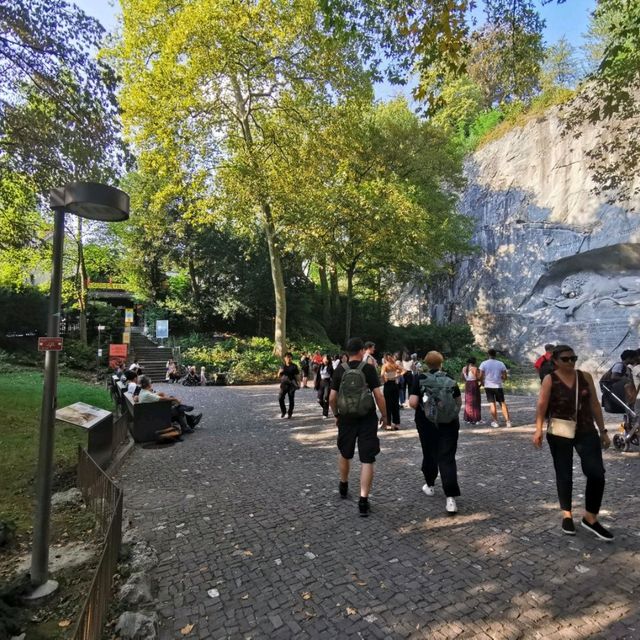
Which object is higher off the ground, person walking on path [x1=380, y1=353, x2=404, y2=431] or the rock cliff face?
the rock cliff face

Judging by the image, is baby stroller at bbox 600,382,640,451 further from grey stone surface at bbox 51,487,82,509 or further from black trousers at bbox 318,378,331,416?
grey stone surface at bbox 51,487,82,509

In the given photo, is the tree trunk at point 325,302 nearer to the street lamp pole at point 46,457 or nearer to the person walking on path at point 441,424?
the person walking on path at point 441,424

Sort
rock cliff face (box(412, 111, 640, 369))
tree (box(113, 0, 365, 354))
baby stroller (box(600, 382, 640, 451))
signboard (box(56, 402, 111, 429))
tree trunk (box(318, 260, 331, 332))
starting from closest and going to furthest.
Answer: signboard (box(56, 402, 111, 429)) < baby stroller (box(600, 382, 640, 451)) < tree (box(113, 0, 365, 354)) < rock cliff face (box(412, 111, 640, 369)) < tree trunk (box(318, 260, 331, 332))

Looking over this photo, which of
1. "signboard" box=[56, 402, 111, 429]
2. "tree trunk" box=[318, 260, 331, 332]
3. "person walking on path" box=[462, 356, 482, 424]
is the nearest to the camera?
"signboard" box=[56, 402, 111, 429]

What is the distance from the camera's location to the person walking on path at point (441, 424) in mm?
4730

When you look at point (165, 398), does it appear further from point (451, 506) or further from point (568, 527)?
point (568, 527)

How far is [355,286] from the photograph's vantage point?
1542 inches

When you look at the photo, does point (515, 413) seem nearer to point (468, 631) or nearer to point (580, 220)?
point (468, 631)

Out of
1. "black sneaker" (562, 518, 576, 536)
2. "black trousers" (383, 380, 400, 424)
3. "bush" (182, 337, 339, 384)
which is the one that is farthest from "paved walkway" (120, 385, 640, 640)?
"bush" (182, 337, 339, 384)

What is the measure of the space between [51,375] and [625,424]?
27.2 ft

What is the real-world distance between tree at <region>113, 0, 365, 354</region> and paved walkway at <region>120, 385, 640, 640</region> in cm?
1605

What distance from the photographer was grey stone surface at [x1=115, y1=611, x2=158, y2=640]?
2.66 meters

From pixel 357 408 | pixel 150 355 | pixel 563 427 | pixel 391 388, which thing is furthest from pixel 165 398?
pixel 150 355

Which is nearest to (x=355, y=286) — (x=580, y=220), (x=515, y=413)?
(x=580, y=220)
